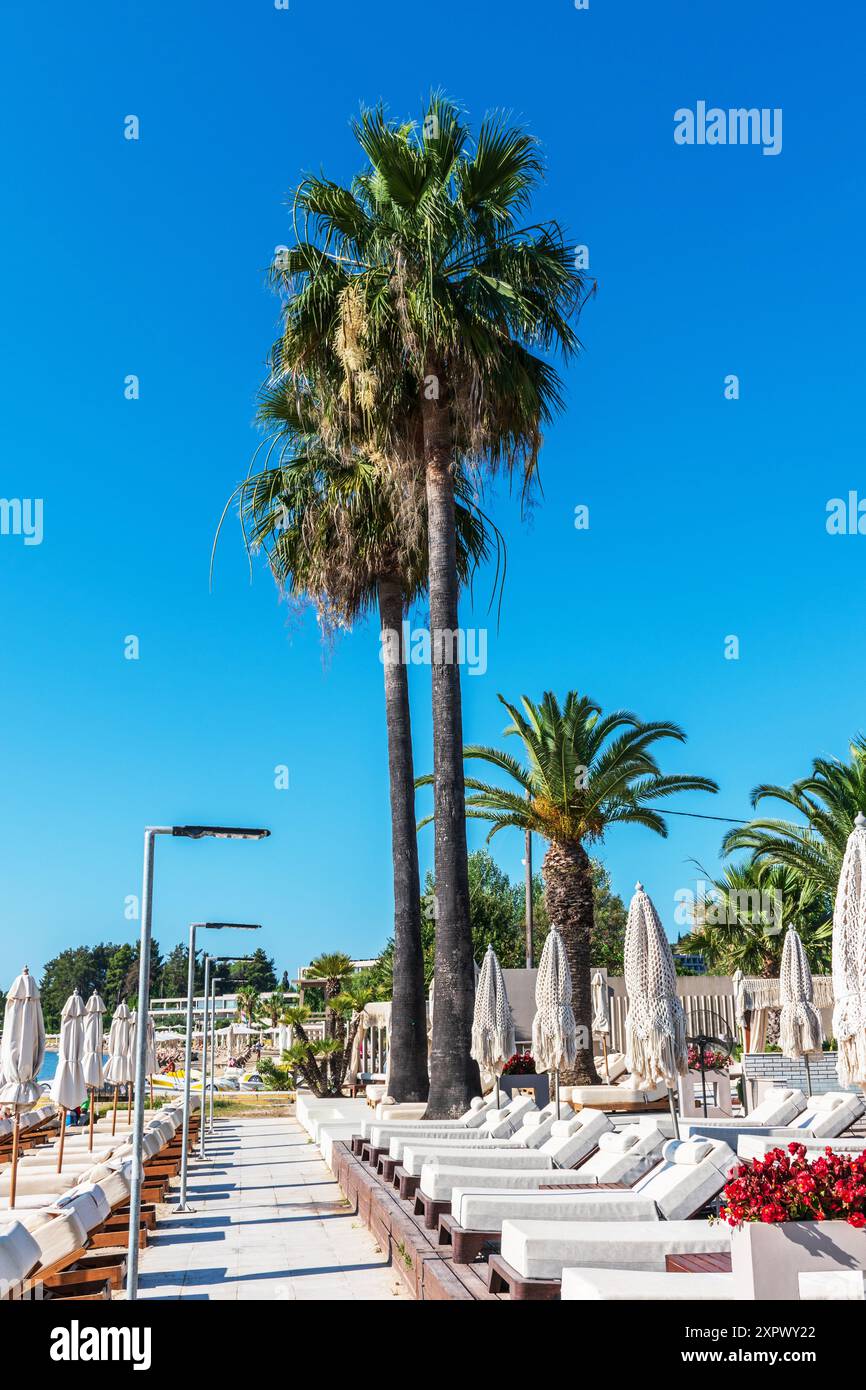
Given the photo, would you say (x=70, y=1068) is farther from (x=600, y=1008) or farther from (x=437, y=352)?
(x=600, y=1008)

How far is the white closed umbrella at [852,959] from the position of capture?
24.0ft

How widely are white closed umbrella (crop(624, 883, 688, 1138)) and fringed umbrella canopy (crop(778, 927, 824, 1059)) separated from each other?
5.63m

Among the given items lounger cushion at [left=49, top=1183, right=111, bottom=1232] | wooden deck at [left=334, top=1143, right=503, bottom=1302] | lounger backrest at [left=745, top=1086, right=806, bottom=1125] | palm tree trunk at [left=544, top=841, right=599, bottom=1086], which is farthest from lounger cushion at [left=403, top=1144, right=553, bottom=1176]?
palm tree trunk at [left=544, top=841, right=599, bottom=1086]

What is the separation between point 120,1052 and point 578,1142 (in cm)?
Answer: 1188

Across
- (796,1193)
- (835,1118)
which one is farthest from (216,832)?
(835,1118)

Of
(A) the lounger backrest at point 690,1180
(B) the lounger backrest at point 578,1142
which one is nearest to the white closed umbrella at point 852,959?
(A) the lounger backrest at point 690,1180

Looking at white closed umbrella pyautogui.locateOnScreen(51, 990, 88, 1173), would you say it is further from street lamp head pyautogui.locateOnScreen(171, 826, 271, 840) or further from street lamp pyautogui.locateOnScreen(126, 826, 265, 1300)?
street lamp head pyautogui.locateOnScreen(171, 826, 271, 840)

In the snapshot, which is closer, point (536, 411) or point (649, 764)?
point (536, 411)

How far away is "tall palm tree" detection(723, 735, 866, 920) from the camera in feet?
77.0

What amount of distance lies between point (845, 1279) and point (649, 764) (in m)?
16.7

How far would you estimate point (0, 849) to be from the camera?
28.5 metres

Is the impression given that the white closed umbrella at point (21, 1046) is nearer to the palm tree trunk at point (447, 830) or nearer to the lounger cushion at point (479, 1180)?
the palm tree trunk at point (447, 830)

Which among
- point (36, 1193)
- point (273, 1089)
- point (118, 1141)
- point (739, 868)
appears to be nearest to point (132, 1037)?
point (118, 1141)
